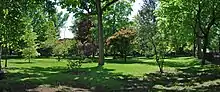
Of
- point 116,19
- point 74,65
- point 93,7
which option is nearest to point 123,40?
point 93,7

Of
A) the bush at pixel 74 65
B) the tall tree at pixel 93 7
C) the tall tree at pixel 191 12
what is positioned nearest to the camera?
the bush at pixel 74 65

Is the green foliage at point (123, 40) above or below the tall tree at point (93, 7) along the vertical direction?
below

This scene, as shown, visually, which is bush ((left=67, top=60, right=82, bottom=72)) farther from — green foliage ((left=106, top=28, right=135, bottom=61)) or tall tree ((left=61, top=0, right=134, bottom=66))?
green foliage ((left=106, top=28, right=135, bottom=61))

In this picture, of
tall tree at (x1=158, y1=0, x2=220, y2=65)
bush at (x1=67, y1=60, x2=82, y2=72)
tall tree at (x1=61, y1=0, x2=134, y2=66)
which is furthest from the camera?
tall tree at (x1=158, y1=0, x2=220, y2=65)

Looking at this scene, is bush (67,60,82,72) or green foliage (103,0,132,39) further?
green foliage (103,0,132,39)

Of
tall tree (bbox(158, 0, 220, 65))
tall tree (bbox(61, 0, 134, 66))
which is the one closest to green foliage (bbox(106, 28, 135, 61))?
tall tree (bbox(158, 0, 220, 65))

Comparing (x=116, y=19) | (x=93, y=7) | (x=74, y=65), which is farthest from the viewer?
(x=116, y=19)

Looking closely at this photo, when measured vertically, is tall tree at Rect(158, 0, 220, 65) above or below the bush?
above

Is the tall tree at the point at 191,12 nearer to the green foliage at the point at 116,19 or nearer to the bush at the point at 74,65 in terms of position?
the bush at the point at 74,65

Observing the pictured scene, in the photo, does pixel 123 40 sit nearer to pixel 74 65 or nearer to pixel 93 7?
pixel 93 7

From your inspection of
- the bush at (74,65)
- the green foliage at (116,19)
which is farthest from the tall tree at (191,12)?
the green foliage at (116,19)

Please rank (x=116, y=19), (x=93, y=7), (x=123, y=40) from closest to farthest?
(x=93, y=7), (x=123, y=40), (x=116, y=19)

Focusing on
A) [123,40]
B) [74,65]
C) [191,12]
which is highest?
[191,12]

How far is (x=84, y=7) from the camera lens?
145 feet
